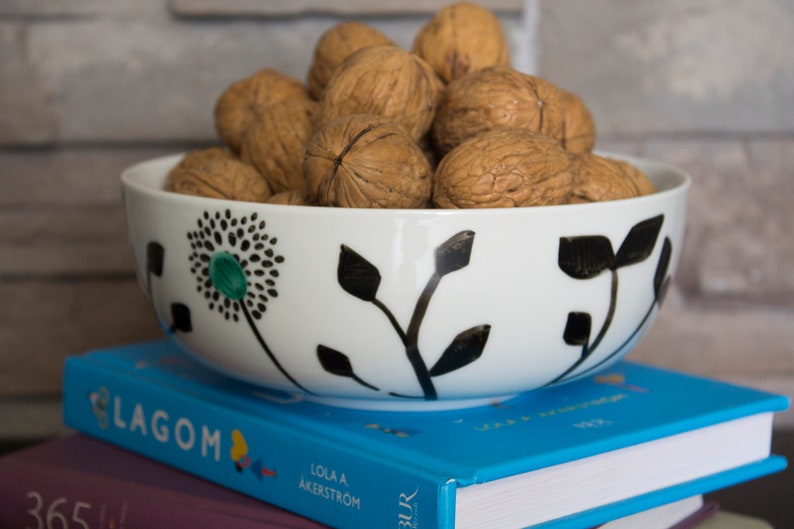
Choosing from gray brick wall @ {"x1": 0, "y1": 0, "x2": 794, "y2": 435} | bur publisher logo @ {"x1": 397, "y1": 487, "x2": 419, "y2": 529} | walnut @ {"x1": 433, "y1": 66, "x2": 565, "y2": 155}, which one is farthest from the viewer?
gray brick wall @ {"x1": 0, "y1": 0, "x2": 794, "y2": 435}

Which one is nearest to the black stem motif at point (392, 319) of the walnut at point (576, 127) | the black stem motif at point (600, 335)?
the black stem motif at point (600, 335)

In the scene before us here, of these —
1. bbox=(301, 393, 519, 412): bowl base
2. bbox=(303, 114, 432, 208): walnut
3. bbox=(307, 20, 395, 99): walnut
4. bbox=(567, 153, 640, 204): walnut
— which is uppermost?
bbox=(307, 20, 395, 99): walnut

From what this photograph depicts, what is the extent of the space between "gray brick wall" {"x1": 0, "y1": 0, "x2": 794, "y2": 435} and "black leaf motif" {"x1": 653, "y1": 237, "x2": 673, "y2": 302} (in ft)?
1.28

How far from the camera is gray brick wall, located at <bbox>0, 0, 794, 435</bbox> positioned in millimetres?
886

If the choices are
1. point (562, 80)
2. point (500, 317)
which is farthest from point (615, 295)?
point (562, 80)

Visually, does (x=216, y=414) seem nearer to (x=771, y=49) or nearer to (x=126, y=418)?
(x=126, y=418)

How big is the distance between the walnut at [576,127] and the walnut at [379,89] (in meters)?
0.11

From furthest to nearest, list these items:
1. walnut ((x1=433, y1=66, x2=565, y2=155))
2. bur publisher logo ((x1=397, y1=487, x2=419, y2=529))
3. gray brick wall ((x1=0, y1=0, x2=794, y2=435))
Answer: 1. gray brick wall ((x1=0, y1=0, x2=794, y2=435))
2. walnut ((x1=433, y1=66, x2=565, y2=155))
3. bur publisher logo ((x1=397, y1=487, x2=419, y2=529))

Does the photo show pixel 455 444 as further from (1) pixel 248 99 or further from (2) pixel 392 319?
(1) pixel 248 99

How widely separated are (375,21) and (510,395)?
1.49 ft

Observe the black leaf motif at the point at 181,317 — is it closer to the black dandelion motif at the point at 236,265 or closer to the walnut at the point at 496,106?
the black dandelion motif at the point at 236,265

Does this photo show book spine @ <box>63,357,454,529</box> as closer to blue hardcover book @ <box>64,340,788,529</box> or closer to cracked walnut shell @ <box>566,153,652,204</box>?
blue hardcover book @ <box>64,340,788,529</box>

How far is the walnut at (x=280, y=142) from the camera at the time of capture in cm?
59

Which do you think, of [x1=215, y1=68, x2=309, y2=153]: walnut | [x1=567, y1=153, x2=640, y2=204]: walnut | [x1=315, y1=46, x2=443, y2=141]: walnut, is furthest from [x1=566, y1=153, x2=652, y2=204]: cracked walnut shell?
[x1=215, y1=68, x2=309, y2=153]: walnut
